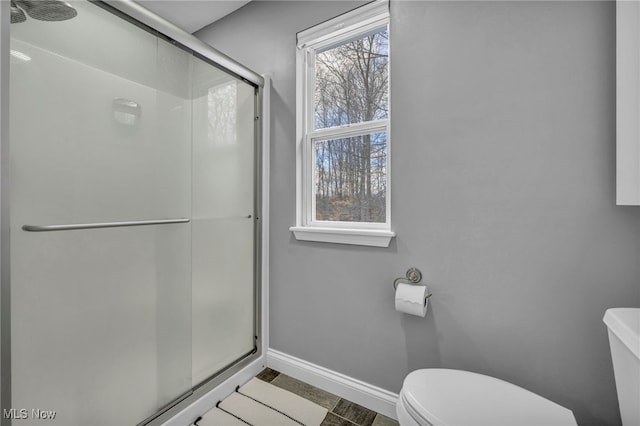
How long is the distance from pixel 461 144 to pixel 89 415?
1.84 metres

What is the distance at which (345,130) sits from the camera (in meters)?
1.69

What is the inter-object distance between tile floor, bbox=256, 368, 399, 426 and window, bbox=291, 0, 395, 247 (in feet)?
2.81

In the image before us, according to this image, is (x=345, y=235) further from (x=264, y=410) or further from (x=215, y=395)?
(x=215, y=395)

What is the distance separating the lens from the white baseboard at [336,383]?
1.51 m

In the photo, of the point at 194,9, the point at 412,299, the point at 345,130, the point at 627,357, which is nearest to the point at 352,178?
the point at 345,130

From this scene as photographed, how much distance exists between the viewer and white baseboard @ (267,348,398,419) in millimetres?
1511

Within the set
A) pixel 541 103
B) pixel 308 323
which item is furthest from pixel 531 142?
pixel 308 323

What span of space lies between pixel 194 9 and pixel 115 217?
5.49ft

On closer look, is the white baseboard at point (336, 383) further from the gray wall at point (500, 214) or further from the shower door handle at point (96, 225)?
the shower door handle at point (96, 225)

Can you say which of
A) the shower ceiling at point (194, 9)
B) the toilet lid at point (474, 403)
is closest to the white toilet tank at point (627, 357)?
the toilet lid at point (474, 403)

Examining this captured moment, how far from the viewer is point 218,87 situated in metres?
1.62

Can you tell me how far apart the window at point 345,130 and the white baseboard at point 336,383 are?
2.48ft

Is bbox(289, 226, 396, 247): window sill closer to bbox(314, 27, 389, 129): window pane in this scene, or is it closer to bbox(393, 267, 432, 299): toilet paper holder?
bbox(393, 267, 432, 299): toilet paper holder

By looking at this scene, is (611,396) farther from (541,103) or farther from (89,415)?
(89,415)
